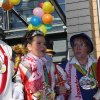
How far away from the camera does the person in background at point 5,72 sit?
9.55 feet

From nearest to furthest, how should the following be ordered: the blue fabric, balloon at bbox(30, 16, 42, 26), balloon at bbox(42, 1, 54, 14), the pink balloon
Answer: the blue fabric
balloon at bbox(30, 16, 42, 26)
balloon at bbox(42, 1, 54, 14)
the pink balloon

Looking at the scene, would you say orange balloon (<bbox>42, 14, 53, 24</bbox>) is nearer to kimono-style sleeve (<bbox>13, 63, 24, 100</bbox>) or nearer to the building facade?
the building facade

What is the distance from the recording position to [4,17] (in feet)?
30.1

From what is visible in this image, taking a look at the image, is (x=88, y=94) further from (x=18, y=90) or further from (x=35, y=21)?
(x=35, y=21)

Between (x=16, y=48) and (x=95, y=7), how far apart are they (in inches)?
86.1

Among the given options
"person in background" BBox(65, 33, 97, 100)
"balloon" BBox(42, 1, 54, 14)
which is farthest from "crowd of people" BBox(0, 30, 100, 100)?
"balloon" BBox(42, 1, 54, 14)

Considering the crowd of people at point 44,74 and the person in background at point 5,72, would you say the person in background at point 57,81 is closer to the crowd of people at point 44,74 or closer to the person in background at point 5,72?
the crowd of people at point 44,74

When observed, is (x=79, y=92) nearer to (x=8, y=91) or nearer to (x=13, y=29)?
(x=8, y=91)

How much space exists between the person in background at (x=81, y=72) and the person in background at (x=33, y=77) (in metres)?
0.37

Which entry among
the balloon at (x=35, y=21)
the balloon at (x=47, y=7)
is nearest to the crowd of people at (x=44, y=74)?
the balloon at (x=35, y=21)

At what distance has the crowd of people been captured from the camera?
9.77ft

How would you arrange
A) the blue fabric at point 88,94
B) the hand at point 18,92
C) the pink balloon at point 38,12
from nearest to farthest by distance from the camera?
the hand at point 18,92, the blue fabric at point 88,94, the pink balloon at point 38,12

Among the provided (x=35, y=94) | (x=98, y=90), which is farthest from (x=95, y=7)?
(x=35, y=94)

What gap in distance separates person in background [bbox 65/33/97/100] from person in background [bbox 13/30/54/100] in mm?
369
